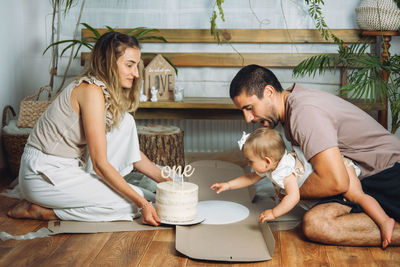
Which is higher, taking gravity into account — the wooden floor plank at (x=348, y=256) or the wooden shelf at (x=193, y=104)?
the wooden shelf at (x=193, y=104)

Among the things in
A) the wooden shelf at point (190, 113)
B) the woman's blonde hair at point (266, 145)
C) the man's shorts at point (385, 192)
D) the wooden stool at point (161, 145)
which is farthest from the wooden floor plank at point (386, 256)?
the wooden shelf at point (190, 113)

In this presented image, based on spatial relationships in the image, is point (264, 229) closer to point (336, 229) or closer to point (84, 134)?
point (336, 229)

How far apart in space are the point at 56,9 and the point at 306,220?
9.19 feet

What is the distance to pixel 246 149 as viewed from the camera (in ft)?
7.23

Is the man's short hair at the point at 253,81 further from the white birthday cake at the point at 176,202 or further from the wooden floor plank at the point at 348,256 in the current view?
the wooden floor plank at the point at 348,256

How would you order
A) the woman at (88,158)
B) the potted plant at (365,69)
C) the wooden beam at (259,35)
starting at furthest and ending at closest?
the wooden beam at (259,35) < the potted plant at (365,69) < the woman at (88,158)

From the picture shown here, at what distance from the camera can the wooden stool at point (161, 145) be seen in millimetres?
3123

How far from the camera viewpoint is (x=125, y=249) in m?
2.08

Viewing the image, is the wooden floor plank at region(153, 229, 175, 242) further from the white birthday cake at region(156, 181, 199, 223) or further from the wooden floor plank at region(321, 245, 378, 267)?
the wooden floor plank at region(321, 245, 378, 267)

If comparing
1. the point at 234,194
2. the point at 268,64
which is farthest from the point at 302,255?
the point at 268,64

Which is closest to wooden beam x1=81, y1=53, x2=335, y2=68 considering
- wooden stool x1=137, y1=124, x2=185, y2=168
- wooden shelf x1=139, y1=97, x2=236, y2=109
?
wooden shelf x1=139, y1=97, x2=236, y2=109

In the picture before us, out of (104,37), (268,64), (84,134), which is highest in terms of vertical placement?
(104,37)

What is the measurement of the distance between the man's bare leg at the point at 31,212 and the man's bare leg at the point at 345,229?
1.24m

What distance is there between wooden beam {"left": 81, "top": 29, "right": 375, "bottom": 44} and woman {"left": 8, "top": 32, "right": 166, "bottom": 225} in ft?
4.97
